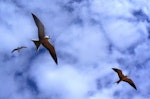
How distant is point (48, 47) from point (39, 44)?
0.98 meters

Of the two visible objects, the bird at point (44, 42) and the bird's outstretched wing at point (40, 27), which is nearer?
the bird's outstretched wing at point (40, 27)

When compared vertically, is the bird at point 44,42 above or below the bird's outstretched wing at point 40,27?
below

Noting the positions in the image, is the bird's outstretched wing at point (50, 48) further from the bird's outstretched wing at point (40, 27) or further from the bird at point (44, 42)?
the bird's outstretched wing at point (40, 27)

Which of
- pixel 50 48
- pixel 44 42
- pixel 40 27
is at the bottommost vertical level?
pixel 50 48

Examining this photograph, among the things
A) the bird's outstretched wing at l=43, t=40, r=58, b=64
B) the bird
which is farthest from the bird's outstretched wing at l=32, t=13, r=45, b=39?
the bird's outstretched wing at l=43, t=40, r=58, b=64

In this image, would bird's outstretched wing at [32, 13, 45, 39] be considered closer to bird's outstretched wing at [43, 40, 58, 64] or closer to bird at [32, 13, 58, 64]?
bird at [32, 13, 58, 64]

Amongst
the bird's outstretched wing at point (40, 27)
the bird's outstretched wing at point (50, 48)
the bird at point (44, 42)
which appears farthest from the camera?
the bird's outstretched wing at point (50, 48)

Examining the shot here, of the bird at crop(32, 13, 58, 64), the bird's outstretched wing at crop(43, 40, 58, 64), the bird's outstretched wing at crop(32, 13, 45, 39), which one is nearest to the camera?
the bird's outstretched wing at crop(32, 13, 45, 39)

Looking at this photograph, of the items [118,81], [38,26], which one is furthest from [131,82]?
[38,26]

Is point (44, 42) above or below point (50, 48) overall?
above

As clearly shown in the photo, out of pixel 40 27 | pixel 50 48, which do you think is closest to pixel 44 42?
pixel 50 48

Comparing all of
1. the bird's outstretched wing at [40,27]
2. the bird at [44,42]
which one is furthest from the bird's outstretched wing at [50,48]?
the bird's outstretched wing at [40,27]

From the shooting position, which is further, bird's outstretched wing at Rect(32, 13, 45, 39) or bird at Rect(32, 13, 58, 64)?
bird at Rect(32, 13, 58, 64)

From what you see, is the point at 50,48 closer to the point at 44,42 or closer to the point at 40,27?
the point at 44,42
